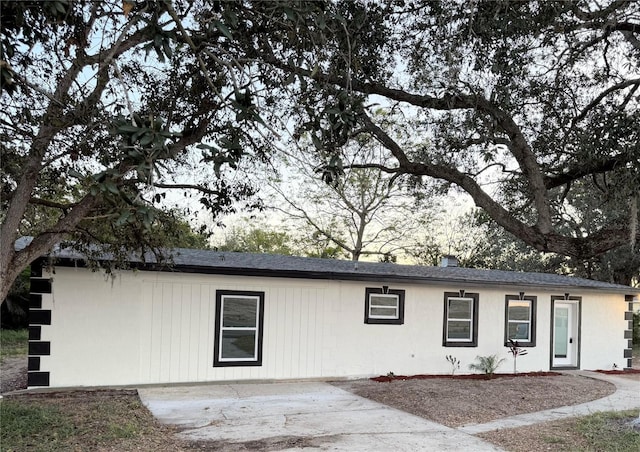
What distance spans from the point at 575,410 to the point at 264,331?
589cm

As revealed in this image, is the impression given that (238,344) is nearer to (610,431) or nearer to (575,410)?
(575,410)

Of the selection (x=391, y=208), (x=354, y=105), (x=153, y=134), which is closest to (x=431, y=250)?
(x=391, y=208)

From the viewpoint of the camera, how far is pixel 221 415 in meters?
8.16

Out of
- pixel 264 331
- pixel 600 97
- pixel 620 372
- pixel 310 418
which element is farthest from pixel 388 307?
pixel 620 372

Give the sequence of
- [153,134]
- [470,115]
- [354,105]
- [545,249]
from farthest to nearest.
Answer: [470,115] < [545,249] < [354,105] < [153,134]

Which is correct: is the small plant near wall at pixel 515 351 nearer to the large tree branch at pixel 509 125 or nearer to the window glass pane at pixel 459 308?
the window glass pane at pixel 459 308

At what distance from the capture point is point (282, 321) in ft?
38.3

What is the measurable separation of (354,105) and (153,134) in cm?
227

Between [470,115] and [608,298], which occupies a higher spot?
[470,115]

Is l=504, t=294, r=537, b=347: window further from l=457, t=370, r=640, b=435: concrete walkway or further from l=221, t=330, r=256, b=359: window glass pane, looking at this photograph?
l=221, t=330, r=256, b=359: window glass pane

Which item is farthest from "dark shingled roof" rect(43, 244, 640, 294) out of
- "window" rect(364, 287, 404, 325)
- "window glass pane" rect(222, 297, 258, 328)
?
"window glass pane" rect(222, 297, 258, 328)

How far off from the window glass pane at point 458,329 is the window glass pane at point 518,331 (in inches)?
52.8

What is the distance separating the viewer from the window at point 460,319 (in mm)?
13328

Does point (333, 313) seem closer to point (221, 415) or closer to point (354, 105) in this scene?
point (221, 415)
